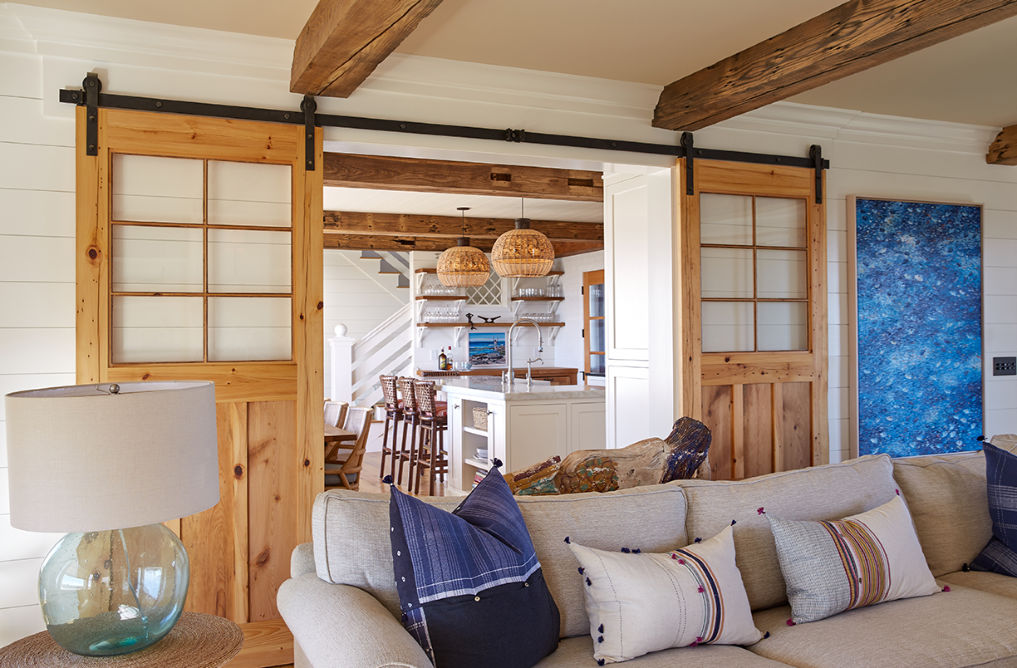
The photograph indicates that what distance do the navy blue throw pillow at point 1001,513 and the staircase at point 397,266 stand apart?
8.30 metres

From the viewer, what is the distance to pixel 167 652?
1937 millimetres

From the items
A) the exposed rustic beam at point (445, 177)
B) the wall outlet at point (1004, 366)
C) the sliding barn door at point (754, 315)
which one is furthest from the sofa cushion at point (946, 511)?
the exposed rustic beam at point (445, 177)

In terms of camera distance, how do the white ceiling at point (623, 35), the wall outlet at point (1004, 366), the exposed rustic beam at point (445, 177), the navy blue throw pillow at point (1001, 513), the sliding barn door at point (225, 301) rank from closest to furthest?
the navy blue throw pillow at point (1001, 513) < the white ceiling at point (623, 35) < the sliding barn door at point (225, 301) < the wall outlet at point (1004, 366) < the exposed rustic beam at point (445, 177)

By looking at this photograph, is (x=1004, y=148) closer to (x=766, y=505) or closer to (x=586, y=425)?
(x=586, y=425)

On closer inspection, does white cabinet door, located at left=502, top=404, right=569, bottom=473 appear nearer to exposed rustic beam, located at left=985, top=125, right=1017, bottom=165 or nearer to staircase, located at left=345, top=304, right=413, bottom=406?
exposed rustic beam, located at left=985, top=125, right=1017, bottom=165

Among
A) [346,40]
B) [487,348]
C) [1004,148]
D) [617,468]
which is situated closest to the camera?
[617,468]

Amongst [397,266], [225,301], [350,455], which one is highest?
[397,266]

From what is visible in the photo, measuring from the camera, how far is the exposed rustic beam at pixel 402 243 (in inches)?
363

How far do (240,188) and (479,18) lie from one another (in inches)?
49.9

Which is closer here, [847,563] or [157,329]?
[847,563]

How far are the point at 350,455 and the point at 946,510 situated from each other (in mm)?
3578

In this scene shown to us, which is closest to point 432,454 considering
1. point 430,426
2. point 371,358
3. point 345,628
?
point 430,426

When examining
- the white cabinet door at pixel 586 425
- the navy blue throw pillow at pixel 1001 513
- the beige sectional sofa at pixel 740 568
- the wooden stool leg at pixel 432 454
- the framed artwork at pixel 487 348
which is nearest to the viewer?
the beige sectional sofa at pixel 740 568

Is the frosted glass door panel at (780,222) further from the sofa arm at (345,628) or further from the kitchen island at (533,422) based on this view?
the sofa arm at (345,628)
